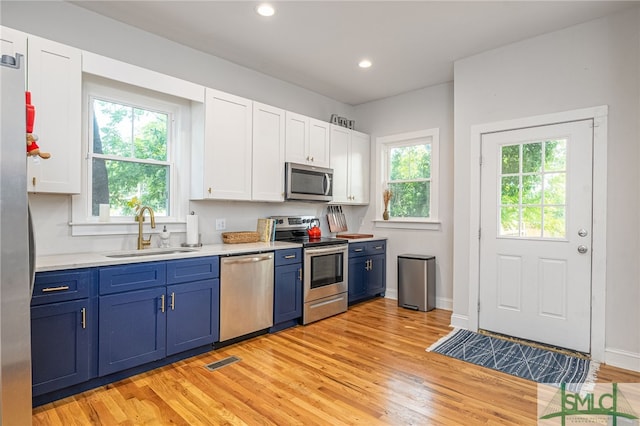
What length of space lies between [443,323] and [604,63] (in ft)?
9.28

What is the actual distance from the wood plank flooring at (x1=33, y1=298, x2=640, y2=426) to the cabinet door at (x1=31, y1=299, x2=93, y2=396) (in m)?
0.16

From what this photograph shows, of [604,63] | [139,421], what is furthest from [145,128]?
[604,63]

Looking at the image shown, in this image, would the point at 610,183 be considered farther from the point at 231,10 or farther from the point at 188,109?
the point at 188,109

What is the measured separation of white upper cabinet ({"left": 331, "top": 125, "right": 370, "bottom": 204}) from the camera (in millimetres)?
4684

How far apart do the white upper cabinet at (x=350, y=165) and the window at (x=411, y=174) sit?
10.3 inches

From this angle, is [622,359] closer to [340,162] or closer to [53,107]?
[340,162]

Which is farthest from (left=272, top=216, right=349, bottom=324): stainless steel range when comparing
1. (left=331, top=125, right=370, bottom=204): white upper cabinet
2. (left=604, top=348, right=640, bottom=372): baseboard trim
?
(left=604, top=348, right=640, bottom=372): baseboard trim

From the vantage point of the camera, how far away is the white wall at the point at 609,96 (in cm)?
279

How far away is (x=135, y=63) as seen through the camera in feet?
10.3

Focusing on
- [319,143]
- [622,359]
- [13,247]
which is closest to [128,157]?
[13,247]

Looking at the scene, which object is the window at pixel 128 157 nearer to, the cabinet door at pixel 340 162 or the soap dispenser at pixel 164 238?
the soap dispenser at pixel 164 238

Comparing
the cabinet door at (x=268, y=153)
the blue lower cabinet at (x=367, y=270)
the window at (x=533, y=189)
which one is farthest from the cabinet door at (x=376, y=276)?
the window at (x=533, y=189)
